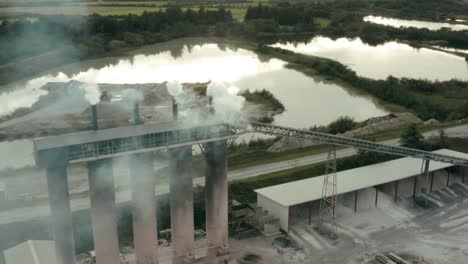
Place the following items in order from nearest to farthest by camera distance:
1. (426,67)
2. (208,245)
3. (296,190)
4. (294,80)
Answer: (208,245), (296,190), (294,80), (426,67)

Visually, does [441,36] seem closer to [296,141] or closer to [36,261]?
[296,141]

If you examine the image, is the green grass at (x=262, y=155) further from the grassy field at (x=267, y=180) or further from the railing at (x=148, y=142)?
the railing at (x=148, y=142)

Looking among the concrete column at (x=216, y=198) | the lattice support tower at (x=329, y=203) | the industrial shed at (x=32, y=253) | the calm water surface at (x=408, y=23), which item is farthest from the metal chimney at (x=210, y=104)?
the calm water surface at (x=408, y=23)

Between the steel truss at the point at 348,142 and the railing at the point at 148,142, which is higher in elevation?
the railing at the point at 148,142

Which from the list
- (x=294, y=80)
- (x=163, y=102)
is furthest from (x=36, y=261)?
(x=294, y=80)

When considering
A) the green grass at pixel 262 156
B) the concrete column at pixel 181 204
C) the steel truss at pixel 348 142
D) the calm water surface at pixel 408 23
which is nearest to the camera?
the concrete column at pixel 181 204

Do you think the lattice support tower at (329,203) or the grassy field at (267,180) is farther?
the grassy field at (267,180)
